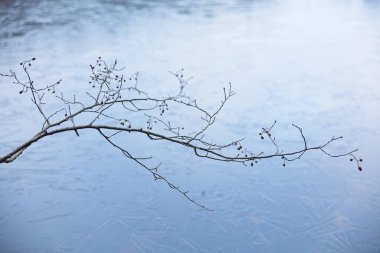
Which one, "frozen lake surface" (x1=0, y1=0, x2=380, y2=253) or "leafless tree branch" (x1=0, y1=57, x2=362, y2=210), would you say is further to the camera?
"frozen lake surface" (x1=0, y1=0, x2=380, y2=253)

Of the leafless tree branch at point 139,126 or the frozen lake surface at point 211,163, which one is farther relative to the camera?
the frozen lake surface at point 211,163

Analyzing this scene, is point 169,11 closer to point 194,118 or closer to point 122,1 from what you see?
point 122,1

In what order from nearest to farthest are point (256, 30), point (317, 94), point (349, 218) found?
point (349, 218) → point (317, 94) → point (256, 30)

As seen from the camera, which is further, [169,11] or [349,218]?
[169,11]

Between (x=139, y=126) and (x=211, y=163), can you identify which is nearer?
(x=211, y=163)

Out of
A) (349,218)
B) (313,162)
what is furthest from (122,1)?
(349,218)

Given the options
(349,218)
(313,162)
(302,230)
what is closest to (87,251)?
(302,230)

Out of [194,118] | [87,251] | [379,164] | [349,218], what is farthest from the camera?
[194,118]
